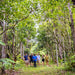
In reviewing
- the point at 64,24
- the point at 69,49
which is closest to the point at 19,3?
the point at 64,24

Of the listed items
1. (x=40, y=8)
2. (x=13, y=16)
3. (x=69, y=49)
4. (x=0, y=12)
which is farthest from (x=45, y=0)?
(x=69, y=49)

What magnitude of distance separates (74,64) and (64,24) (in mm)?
3534

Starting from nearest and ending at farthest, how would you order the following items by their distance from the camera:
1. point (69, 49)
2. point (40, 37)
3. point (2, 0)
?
1. point (2, 0)
2. point (69, 49)
3. point (40, 37)

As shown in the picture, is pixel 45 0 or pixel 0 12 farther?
pixel 45 0

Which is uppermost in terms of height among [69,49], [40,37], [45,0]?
[45,0]

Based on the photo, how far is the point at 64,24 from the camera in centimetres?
1023

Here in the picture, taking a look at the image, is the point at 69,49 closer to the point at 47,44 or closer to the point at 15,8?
the point at 15,8

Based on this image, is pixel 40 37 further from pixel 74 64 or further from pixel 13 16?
pixel 13 16

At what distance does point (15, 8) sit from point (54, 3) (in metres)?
2.38

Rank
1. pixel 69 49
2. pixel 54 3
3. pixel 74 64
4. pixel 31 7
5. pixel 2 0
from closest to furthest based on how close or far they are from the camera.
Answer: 1. pixel 2 0
2. pixel 54 3
3. pixel 31 7
4. pixel 74 64
5. pixel 69 49

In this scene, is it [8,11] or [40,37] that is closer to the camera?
[8,11]

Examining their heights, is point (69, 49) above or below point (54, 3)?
below

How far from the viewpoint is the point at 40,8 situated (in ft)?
26.0

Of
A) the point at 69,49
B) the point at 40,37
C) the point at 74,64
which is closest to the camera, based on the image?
the point at 74,64
